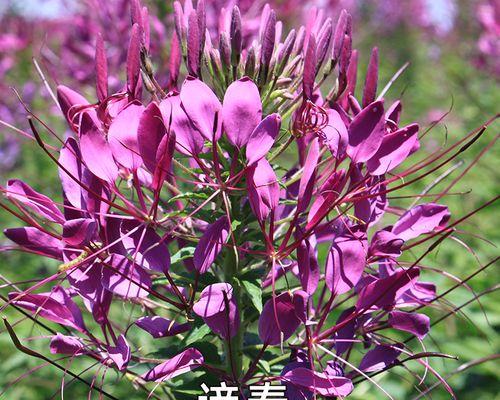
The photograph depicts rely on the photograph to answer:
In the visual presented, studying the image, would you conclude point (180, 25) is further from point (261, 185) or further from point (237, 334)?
point (237, 334)

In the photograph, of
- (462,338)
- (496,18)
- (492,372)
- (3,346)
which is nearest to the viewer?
(492,372)

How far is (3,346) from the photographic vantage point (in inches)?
133

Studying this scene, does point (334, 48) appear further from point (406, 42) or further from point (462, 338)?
point (406, 42)

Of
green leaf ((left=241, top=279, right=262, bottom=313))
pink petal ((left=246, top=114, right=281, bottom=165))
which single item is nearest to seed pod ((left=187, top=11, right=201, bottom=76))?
pink petal ((left=246, top=114, right=281, bottom=165))

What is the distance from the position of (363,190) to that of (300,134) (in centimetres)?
17

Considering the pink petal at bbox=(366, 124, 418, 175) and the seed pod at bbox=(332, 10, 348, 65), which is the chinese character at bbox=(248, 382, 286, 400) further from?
the seed pod at bbox=(332, 10, 348, 65)

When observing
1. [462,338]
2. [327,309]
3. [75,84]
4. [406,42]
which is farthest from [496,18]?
[406,42]

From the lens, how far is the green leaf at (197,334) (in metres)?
1.31

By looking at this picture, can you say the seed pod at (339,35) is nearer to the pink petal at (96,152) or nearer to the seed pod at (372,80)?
the seed pod at (372,80)

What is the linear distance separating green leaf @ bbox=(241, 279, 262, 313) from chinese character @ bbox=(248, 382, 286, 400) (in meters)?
0.16

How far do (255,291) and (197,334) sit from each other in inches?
5.5

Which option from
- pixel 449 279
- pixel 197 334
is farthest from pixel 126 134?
pixel 449 279

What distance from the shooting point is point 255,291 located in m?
1.33

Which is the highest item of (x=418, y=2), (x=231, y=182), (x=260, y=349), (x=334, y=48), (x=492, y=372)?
(x=418, y=2)
